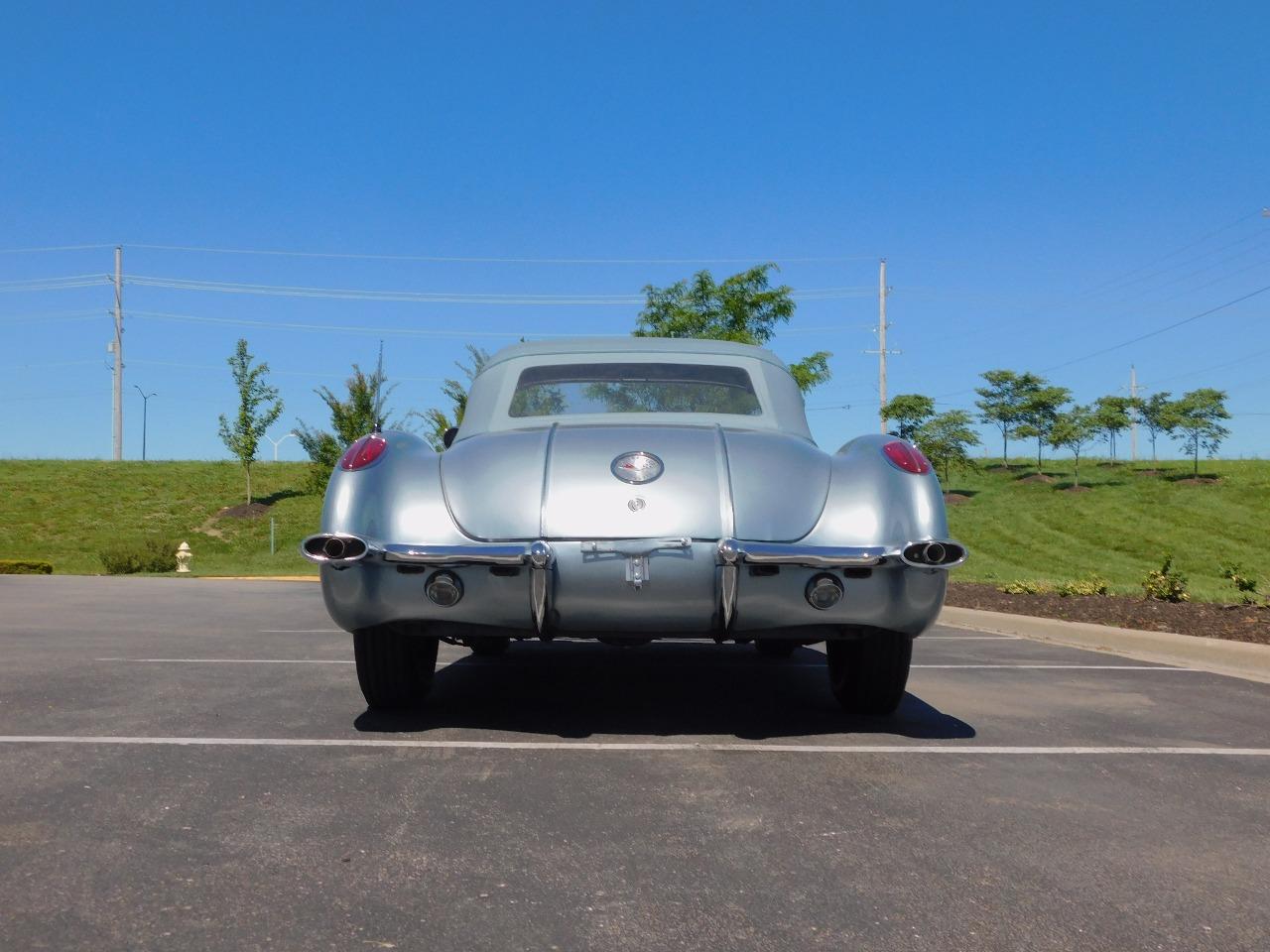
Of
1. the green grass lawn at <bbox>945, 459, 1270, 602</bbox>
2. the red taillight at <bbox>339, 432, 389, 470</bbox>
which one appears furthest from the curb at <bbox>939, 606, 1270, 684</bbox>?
the green grass lawn at <bbox>945, 459, 1270, 602</bbox>

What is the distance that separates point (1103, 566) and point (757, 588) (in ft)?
89.4

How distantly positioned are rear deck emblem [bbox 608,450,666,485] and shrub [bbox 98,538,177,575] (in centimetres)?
2587

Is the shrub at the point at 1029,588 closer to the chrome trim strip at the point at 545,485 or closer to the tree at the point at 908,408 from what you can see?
the chrome trim strip at the point at 545,485

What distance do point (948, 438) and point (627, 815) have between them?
144 ft

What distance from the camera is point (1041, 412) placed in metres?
51.7

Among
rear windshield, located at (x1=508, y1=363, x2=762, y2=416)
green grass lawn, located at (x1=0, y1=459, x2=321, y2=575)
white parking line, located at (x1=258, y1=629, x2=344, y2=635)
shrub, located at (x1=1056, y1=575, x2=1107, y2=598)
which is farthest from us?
green grass lawn, located at (x1=0, y1=459, x2=321, y2=575)

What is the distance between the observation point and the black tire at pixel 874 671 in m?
5.12

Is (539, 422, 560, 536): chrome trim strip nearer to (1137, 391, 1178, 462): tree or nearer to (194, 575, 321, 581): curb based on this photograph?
(194, 575, 321, 581): curb

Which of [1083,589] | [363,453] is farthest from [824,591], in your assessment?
[1083,589]

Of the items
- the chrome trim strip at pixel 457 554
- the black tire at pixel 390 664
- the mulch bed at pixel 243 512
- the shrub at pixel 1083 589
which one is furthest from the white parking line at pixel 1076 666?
the mulch bed at pixel 243 512

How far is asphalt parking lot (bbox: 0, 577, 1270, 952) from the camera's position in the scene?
2680mm

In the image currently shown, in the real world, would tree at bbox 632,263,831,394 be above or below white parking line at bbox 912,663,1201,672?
above

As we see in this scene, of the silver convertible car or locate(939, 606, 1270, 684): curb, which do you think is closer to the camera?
the silver convertible car

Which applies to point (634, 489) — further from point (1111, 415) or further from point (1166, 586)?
point (1111, 415)
